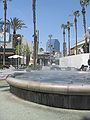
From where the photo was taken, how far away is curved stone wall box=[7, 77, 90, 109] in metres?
8.50

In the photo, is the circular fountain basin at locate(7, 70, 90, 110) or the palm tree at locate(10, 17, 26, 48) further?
the palm tree at locate(10, 17, 26, 48)

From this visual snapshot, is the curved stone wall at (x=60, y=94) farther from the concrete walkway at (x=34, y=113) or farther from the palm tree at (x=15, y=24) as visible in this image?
the palm tree at (x=15, y=24)

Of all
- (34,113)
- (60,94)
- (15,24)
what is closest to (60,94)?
(60,94)

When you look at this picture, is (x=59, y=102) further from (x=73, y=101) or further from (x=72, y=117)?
(x=72, y=117)

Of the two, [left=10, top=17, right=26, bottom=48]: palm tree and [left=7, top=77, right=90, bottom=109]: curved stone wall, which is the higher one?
[left=10, top=17, right=26, bottom=48]: palm tree

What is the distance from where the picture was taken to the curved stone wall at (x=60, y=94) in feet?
27.9

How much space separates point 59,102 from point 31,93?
4.21ft

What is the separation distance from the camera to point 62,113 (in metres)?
8.31

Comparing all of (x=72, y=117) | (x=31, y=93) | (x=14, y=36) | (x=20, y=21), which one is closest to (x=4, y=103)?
(x=31, y=93)

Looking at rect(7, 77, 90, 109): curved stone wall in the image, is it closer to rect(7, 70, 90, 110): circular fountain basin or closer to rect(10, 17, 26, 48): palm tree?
rect(7, 70, 90, 110): circular fountain basin

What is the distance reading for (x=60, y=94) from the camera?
8844 millimetres

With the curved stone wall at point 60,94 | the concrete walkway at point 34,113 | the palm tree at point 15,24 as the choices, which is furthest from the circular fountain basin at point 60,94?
the palm tree at point 15,24

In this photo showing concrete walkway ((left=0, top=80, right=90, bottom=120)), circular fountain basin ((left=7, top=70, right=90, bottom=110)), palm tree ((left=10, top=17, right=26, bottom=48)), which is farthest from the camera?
palm tree ((left=10, top=17, right=26, bottom=48))

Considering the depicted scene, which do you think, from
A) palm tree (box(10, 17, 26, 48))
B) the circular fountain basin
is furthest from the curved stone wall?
palm tree (box(10, 17, 26, 48))
